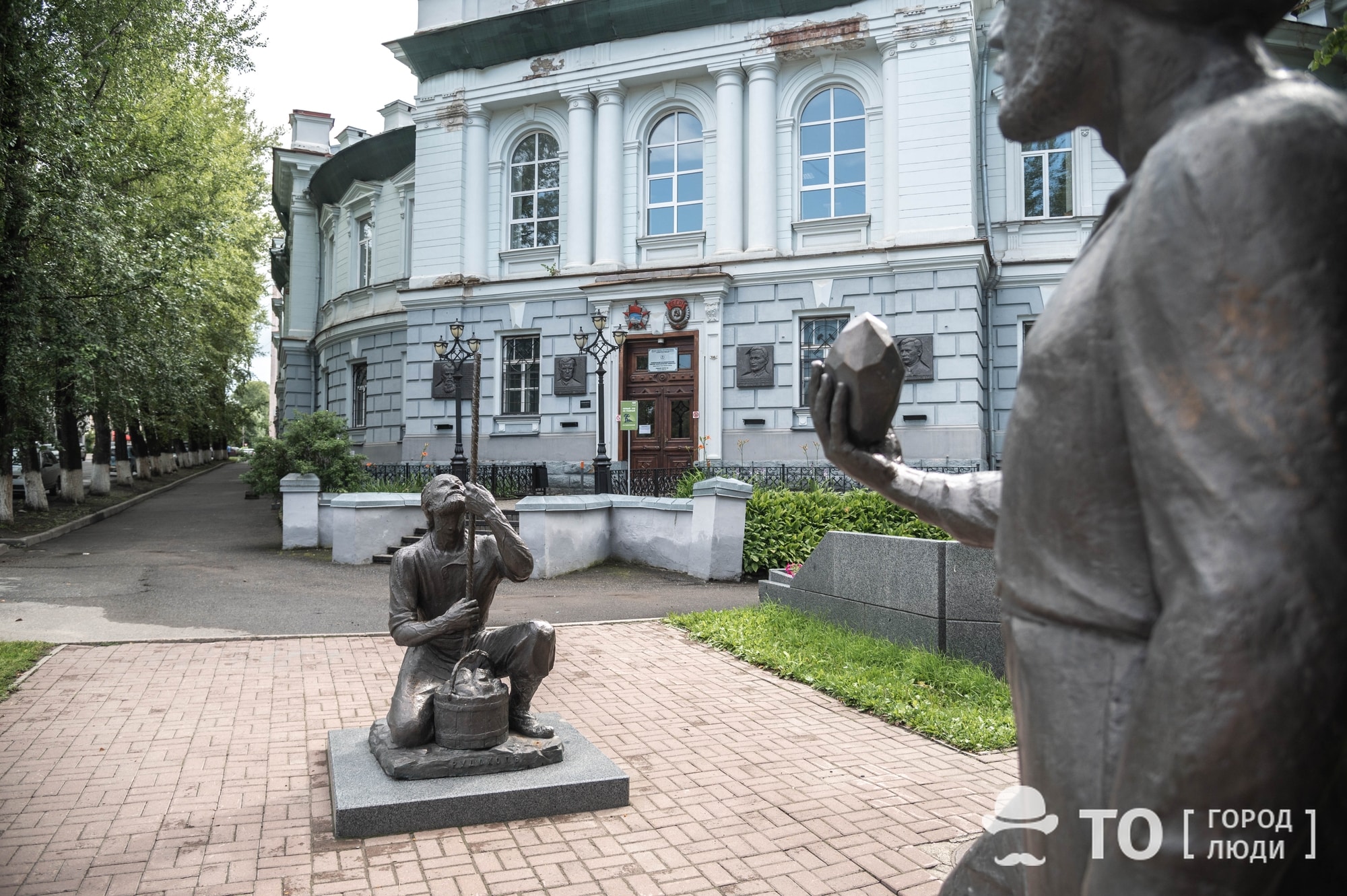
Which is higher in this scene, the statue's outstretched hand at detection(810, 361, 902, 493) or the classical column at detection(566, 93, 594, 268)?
the classical column at detection(566, 93, 594, 268)

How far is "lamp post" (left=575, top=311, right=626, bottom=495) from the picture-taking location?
16.8 metres

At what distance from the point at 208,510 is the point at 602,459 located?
1451 cm

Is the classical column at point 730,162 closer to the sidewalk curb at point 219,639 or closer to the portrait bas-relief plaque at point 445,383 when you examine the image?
the portrait bas-relief plaque at point 445,383

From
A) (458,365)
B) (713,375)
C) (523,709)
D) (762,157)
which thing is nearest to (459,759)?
(523,709)

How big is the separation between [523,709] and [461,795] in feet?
2.70

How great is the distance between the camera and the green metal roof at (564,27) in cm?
1998

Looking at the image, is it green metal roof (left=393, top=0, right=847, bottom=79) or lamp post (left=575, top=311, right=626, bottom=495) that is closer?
lamp post (left=575, top=311, right=626, bottom=495)

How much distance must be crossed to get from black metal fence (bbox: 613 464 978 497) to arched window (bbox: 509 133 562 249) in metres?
6.77

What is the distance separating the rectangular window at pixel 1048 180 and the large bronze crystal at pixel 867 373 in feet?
66.5

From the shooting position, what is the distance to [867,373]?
1569mm

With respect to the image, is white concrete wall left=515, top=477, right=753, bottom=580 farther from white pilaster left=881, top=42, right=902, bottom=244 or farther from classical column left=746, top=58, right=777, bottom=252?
white pilaster left=881, top=42, right=902, bottom=244

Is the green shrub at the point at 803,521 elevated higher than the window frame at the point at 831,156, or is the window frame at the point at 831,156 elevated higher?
the window frame at the point at 831,156

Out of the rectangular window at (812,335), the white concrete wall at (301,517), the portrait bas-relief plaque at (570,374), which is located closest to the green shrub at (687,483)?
the rectangular window at (812,335)

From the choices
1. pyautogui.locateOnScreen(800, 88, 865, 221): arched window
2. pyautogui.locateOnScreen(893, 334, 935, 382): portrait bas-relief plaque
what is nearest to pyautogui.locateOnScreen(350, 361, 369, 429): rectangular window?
pyautogui.locateOnScreen(800, 88, 865, 221): arched window
